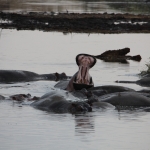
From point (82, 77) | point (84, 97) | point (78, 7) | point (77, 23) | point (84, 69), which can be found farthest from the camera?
point (78, 7)

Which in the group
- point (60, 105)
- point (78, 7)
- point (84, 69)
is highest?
point (78, 7)

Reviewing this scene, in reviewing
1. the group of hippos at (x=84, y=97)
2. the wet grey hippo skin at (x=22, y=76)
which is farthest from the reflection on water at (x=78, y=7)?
the group of hippos at (x=84, y=97)

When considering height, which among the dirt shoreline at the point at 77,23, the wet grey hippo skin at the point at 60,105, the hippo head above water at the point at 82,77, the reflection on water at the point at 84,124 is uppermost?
the dirt shoreline at the point at 77,23

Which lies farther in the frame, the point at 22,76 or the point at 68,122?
the point at 22,76

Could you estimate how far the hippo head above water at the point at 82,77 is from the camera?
50.3ft

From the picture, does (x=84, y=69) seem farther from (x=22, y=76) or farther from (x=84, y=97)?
(x=22, y=76)

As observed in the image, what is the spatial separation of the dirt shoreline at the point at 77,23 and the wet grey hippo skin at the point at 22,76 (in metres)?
16.2

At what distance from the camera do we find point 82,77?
50.8 feet

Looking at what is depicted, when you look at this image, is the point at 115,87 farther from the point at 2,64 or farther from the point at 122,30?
the point at 122,30

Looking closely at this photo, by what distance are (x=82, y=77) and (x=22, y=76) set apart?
300 cm

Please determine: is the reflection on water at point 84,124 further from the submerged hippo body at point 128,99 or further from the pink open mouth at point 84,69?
the pink open mouth at point 84,69

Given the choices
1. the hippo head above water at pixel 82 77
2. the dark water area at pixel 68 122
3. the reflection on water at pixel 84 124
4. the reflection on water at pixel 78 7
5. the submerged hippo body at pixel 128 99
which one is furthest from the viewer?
the reflection on water at pixel 78 7

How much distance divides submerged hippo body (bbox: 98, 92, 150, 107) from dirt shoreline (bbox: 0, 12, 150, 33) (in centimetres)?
2095

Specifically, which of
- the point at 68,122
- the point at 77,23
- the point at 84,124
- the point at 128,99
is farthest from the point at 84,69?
the point at 77,23
